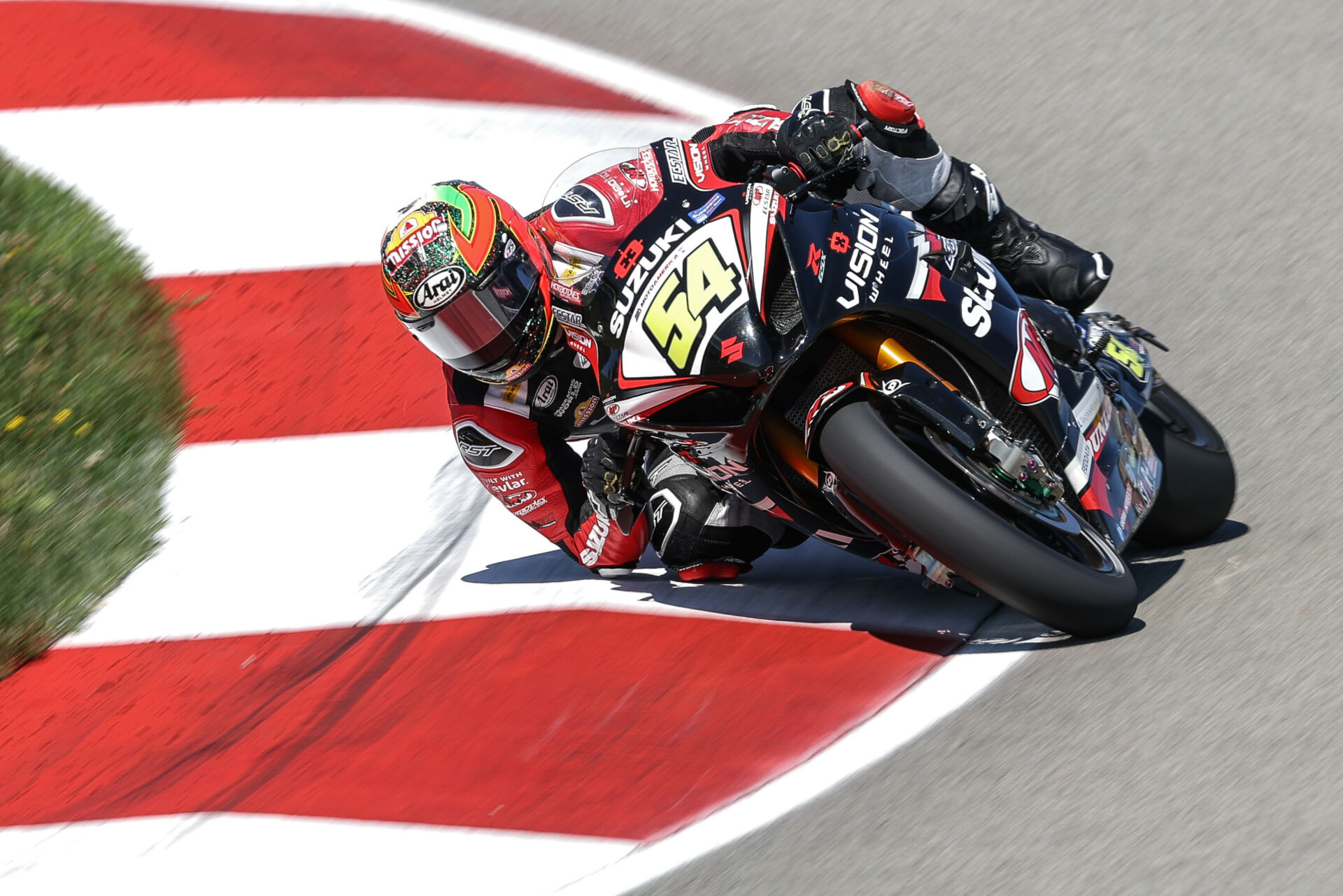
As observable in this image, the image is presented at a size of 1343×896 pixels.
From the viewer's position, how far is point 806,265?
11.7ft

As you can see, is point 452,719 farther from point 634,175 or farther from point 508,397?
point 634,175

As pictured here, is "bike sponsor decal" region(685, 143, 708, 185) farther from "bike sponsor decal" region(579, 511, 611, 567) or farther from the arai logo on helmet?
"bike sponsor decal" region(579, 511, 611, 567)

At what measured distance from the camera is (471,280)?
4223mm

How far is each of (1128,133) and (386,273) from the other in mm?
3771

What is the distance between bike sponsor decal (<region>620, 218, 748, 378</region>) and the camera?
3492 millimetres

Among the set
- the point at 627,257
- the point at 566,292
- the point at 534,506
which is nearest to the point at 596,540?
the point at 534,506

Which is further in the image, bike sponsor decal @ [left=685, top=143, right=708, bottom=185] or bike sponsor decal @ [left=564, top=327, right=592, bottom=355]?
bike sponsor decal @ [left=685, top=143, right=708, bottom=185]

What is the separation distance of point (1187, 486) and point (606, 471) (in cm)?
169

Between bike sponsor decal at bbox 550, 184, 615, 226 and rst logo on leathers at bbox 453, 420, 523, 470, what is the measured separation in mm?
Answer: 862

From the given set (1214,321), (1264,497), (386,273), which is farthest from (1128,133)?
(386,273)

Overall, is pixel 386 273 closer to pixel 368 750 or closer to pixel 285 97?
pixel 368 750

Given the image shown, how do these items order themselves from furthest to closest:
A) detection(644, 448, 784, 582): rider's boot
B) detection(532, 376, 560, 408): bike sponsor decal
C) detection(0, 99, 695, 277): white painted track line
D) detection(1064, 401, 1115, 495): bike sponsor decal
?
detection(0, 99, 695, 277): white painted track line, detection(532, 376, 560, 408): bike sponsor decal, detection(644, 448, 784, 582): rider's boot, detection(1064, 401, 1115, 495): bike sponsor decal

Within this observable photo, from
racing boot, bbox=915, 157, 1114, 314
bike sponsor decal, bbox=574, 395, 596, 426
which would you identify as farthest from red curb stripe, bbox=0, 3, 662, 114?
racing boot, bbox=915, 157, 1114, 314

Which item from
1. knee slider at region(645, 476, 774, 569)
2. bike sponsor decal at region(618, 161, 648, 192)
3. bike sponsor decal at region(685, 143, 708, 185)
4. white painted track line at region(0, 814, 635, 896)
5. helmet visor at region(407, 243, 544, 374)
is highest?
bike sponsor decal at region(685, 143, 708, 185)
